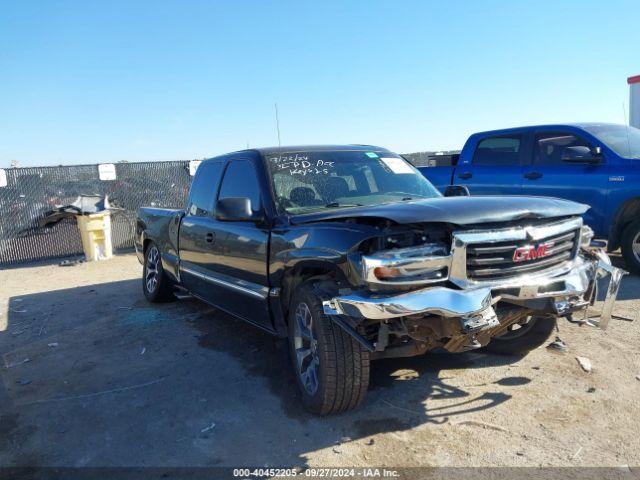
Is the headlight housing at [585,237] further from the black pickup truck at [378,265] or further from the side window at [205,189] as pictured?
the side window at [205,189]

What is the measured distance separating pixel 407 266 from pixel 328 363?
816 millimetres

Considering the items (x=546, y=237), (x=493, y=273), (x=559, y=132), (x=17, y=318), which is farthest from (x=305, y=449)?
(x=559, y=132)

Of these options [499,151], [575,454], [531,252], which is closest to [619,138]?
[499,151]

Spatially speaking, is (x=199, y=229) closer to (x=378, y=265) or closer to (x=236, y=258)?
(x=236, y=258)

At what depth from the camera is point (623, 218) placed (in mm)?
6480

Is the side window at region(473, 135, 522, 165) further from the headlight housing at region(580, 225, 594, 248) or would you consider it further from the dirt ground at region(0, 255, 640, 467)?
the headlight housing at region(580, 225, 594, 248)

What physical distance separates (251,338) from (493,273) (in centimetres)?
282

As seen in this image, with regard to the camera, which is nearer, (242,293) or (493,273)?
(493,273)

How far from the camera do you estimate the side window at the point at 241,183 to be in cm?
419

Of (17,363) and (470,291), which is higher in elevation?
(470,291)

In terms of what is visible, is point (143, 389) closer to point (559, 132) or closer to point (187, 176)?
point (559, 132)

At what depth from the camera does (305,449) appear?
3.03 m

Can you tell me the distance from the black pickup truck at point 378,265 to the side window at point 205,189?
2.01ft

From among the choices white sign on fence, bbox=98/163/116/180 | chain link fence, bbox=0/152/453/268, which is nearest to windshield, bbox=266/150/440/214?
chain link fence, bbox=0/152/453/268
